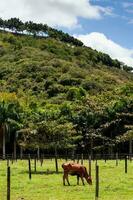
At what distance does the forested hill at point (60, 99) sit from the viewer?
59.5 m

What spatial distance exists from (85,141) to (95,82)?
2289 inches

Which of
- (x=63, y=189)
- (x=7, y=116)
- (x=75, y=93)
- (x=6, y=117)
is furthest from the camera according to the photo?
(x=75, y=93)

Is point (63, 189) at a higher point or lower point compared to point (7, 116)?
lower

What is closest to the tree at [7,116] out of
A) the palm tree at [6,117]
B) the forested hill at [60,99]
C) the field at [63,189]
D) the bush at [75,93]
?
the palm tree at [6,117]

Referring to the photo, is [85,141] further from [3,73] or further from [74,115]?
[3,73]

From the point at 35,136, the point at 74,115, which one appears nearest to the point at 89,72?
the point at 74,115

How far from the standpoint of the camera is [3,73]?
161 metres

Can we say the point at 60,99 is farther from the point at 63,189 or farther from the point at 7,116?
the point at 63,189

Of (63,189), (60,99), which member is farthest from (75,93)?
(63,189)

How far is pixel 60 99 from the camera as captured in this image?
438 ft

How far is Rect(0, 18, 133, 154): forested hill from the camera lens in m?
59.5

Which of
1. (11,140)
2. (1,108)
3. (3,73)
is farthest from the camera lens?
(3,73)

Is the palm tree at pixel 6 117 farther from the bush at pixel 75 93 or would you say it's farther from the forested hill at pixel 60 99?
the bush at pixel 75 93

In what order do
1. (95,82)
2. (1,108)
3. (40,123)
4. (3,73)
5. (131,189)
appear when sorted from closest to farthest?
(131,189) → (40,123) → (1,108) → (95,82) → (3,73)
